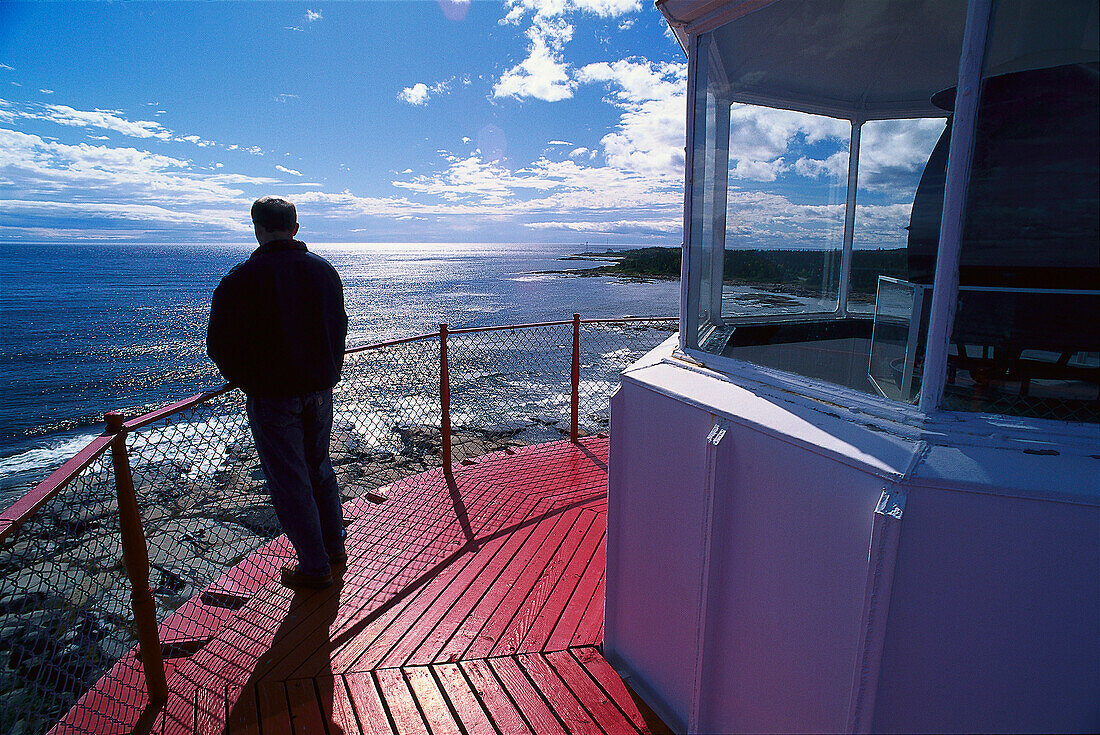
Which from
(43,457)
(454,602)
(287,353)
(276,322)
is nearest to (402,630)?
(454,602)

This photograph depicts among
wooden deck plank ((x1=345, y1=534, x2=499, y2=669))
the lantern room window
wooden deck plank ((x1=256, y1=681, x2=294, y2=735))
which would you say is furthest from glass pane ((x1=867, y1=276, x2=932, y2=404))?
wooden deck plank ((x1=256, y1=681, x2=294, y2=735))

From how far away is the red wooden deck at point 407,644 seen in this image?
2146 millimetres

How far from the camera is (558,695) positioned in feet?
7.43

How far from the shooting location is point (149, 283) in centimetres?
7025

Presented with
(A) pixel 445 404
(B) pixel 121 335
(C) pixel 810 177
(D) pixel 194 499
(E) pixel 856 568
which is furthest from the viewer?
(B) pixel 121 335

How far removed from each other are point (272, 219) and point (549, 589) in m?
2.30

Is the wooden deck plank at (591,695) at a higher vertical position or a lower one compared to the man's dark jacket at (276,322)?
lower

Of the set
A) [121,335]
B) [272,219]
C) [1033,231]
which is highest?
[272,219]

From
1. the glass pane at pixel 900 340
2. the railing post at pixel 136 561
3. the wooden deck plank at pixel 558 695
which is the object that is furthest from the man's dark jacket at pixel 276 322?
the glass pane at pixel 900 340

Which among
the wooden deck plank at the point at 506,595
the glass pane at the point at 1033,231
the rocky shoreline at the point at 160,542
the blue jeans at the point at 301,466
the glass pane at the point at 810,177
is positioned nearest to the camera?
the glass pane at the point at 1033,231

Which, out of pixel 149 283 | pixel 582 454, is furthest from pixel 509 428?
pixel 149 283

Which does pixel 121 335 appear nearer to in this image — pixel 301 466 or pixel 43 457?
pixel 43 457

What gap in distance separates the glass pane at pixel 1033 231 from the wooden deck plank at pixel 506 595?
2.11 metres

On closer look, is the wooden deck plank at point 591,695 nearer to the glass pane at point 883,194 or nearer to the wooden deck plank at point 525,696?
the wooden deck plank at point 525,696
